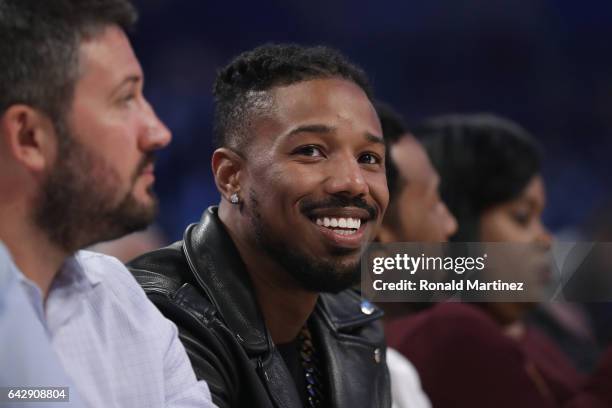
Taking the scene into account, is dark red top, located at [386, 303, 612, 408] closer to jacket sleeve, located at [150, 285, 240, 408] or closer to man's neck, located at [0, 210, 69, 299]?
jacket sleeve, located at [150, 285, 240, 408]

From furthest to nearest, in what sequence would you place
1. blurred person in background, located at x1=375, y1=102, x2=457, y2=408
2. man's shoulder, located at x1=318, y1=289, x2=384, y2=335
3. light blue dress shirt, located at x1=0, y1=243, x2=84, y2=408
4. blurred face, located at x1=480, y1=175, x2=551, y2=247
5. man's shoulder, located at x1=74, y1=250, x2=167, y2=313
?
blurred face, located at x1=480, y1=175, x2=551, y2=247
blurred person in background, located at x1=375, y1=102, x2=457, y2=408
man's shoulder, located at x1=318, y1=289, x2=384, y2=335
man's shoulder, located at x1=74, y1=250, x2=167, y2=313
light blue dress shirt, located at x1=0, y1=243, x2=84, y2=408

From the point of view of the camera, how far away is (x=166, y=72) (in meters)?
1.51

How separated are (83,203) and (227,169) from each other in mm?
264

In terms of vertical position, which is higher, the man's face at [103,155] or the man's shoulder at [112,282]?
the man's face at [103,155]

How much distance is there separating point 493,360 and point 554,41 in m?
0.71

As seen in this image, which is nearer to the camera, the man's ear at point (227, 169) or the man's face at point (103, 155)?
the man's face at point (103, 155)

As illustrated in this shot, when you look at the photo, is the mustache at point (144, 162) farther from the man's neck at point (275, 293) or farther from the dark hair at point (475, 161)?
the dark hair at point (475, 161)

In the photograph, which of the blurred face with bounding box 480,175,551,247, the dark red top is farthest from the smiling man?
the blurred face with bounding box 480,175,551,247

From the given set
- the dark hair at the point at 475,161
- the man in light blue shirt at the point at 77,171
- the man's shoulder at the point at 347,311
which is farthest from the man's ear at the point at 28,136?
the dark hair at the point at 475,161

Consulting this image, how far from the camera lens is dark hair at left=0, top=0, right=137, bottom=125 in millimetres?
847

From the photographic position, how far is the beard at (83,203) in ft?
2.84

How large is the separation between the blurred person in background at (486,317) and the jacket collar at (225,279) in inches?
18.8

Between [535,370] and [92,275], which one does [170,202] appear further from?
[535,370]

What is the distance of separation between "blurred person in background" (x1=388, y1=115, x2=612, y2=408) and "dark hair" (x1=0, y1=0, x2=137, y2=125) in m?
0.83
